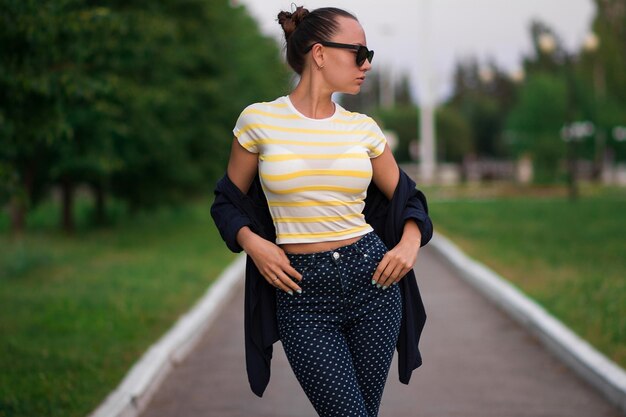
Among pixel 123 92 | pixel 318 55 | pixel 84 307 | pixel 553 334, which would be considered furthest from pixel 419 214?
pixel 123 92

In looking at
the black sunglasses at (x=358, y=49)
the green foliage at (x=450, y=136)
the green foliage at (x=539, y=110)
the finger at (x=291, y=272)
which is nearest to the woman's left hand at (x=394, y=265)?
the finger at (x=291, y=272)

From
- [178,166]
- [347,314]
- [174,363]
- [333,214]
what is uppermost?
[333,214]

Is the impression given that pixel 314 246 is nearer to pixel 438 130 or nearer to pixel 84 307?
pixel 84 307

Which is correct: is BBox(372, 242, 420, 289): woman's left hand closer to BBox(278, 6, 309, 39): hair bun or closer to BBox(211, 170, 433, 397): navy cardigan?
BBox(211, 170, 433, 397): navy cardigan

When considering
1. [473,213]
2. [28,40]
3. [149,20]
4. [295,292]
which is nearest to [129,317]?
[28,40]

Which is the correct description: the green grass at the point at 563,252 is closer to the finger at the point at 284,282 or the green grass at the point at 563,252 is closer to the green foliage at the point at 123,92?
the green foliage at the point at 123,92

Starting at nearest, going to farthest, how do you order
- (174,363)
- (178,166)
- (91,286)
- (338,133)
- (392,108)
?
(338,133) → (174,363) → (91,286) → (178,166) → (392,108)

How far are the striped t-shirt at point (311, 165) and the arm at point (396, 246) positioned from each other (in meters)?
0.07

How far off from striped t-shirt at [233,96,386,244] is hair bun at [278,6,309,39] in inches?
9.9

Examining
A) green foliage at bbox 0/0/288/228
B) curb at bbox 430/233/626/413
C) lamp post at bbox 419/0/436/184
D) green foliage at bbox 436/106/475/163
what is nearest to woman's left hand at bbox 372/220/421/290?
green foliage at bbox 0/0/288/228

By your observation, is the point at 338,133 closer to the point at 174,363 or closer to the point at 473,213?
the point at 174,363

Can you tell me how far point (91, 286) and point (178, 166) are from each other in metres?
11.8

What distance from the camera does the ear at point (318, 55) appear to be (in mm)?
3725

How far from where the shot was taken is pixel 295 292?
147 inches
